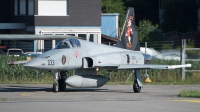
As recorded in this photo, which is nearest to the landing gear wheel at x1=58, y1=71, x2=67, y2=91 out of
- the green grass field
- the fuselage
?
the fuselage

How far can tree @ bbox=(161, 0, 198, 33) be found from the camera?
63469mm

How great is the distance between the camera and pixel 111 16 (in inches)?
2351

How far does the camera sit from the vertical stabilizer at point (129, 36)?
2707 cm

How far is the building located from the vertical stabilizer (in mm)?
24354

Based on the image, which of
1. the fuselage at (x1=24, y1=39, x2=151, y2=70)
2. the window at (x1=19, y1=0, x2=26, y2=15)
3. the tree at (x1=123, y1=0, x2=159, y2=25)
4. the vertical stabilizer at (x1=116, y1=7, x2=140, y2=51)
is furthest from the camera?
the tree at (x1=123, y1=0, x2=159, y2=25)

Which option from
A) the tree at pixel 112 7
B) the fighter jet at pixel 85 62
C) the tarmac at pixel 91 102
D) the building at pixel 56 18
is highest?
the tree at pixel 112 7

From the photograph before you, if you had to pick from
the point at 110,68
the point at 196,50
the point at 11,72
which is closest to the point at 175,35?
the point at 196,50

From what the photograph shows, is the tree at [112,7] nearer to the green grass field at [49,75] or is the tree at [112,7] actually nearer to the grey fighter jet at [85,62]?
the green grass field at [49,75]

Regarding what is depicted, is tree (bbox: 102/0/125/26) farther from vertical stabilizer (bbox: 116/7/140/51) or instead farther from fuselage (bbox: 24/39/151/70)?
fuselage (bbox: 24/39/151/70)

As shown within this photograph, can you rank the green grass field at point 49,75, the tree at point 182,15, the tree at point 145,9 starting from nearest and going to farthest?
1. the green grass field at point 49,75
2. the tree at point 182,15
3. the tree at point 145,9

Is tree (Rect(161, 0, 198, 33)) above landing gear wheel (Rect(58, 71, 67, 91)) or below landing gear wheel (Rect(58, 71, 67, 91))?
above

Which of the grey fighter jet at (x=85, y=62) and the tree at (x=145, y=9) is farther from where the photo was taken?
the tree at (x=145, y=9)

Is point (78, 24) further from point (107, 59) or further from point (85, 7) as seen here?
point (107, 59)

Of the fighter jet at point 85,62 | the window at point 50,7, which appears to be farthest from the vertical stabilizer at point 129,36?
the window at point 50,7
